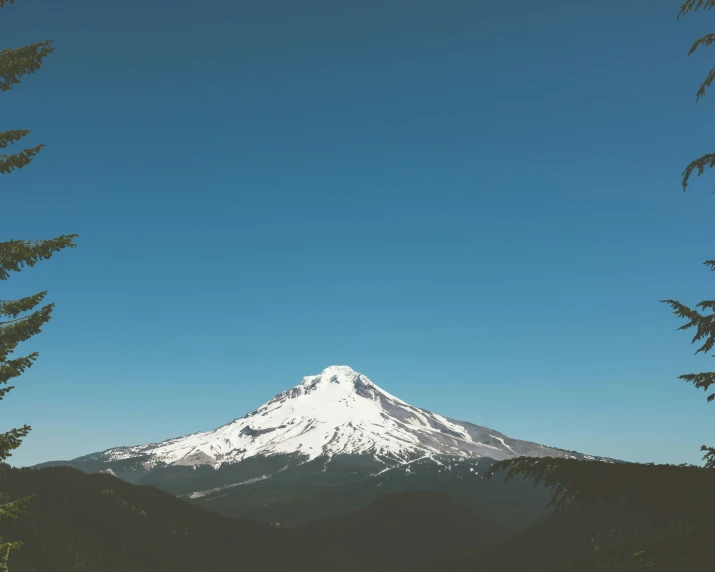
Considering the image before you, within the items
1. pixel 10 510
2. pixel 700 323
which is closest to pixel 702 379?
pixel 700 323

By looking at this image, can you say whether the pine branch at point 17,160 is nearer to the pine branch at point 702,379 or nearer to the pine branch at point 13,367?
the pine branch at point 13,367

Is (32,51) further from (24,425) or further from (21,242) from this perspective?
(24,425)

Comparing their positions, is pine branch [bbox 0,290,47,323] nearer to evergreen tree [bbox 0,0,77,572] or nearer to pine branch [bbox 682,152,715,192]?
evergreen tree [bbox 0,0,77,572]

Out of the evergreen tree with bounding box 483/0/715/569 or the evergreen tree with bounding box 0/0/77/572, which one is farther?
the evergreen tree with bounding box 0/0/77/572

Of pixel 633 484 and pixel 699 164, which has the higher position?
pixel 699 164

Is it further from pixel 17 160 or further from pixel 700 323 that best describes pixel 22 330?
pixel 700 323

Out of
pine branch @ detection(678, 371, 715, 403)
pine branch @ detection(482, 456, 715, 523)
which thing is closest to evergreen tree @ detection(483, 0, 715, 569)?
pine branch @ detection(482, 456, 715, 523)

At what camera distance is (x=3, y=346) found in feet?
57.3

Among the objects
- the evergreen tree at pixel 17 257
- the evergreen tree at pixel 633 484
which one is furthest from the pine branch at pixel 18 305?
the evergreen tree at pixel 633 484

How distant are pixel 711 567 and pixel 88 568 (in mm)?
204544

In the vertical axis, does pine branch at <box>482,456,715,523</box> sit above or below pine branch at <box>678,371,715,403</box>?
below

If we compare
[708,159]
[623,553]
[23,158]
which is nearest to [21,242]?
[23,158]

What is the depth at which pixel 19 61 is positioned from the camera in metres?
18.6

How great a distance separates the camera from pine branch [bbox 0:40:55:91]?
1850 cm
